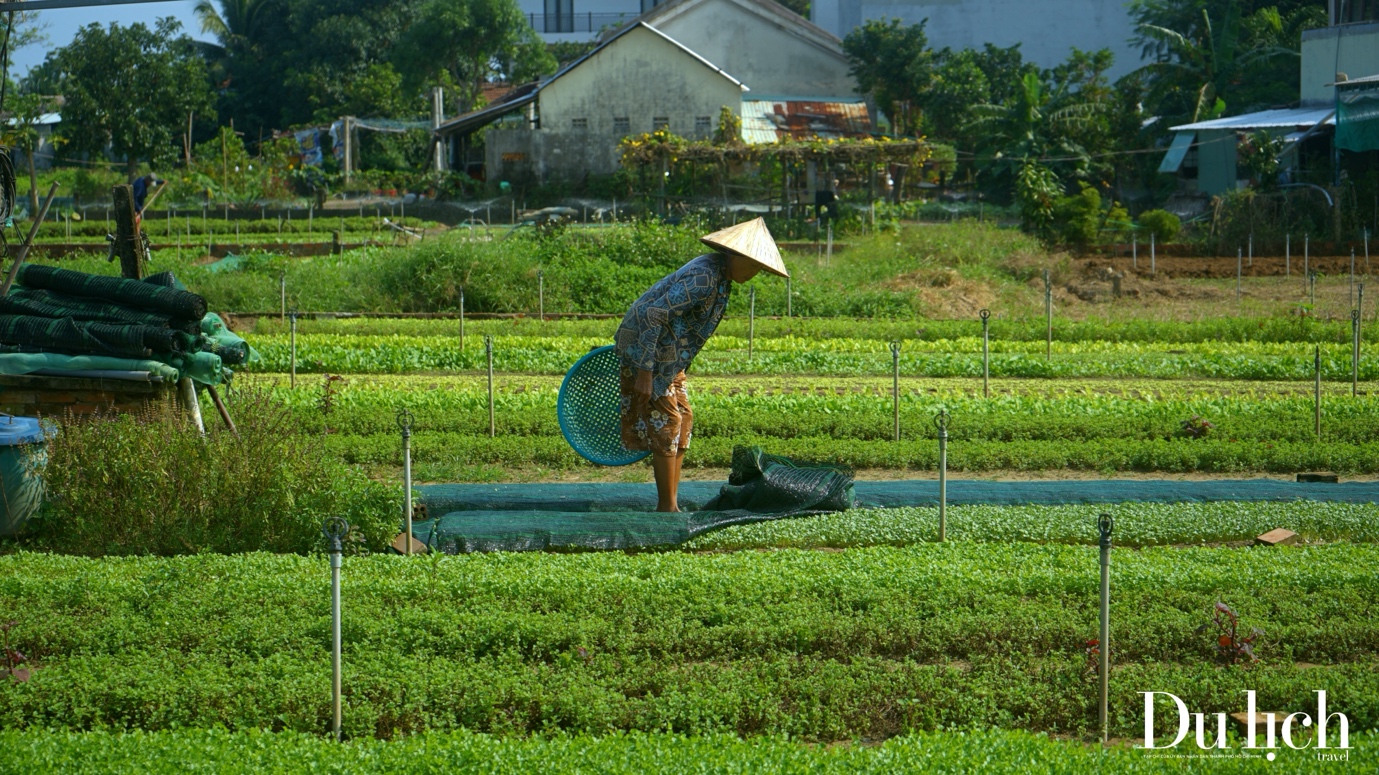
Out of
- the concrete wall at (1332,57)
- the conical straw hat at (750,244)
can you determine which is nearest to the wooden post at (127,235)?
the conical straw hat at (750,244)

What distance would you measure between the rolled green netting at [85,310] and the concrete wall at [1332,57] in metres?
30.4

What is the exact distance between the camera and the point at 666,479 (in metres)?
9.40

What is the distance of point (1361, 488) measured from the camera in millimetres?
10352

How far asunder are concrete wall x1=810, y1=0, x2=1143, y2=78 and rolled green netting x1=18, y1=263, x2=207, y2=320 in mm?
40412

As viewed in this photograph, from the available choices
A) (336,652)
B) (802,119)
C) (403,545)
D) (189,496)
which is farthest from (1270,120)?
(336,652)

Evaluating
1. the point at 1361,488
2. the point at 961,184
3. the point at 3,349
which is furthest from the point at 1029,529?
the point at 961,184

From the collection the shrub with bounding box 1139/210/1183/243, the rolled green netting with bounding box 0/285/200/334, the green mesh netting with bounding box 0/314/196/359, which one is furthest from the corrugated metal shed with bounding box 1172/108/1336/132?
the green mesh netting with bounding box 0/314/196/359

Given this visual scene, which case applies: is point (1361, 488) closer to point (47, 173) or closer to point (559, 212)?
point (559, 212)

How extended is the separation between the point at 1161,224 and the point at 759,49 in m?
19.7

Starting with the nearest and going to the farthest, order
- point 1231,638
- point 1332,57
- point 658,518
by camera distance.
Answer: point 1231,638, point 658,518, point 1332,57

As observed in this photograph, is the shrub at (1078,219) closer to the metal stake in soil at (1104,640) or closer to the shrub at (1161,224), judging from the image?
the shrub at (1161,224)

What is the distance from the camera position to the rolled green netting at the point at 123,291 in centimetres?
967

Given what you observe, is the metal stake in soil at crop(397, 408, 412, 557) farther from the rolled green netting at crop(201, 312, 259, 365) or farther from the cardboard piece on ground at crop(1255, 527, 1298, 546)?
the cardboard piece on ground at crop(1255, 527, 1298, 546)

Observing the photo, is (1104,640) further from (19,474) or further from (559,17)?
(559,17)
